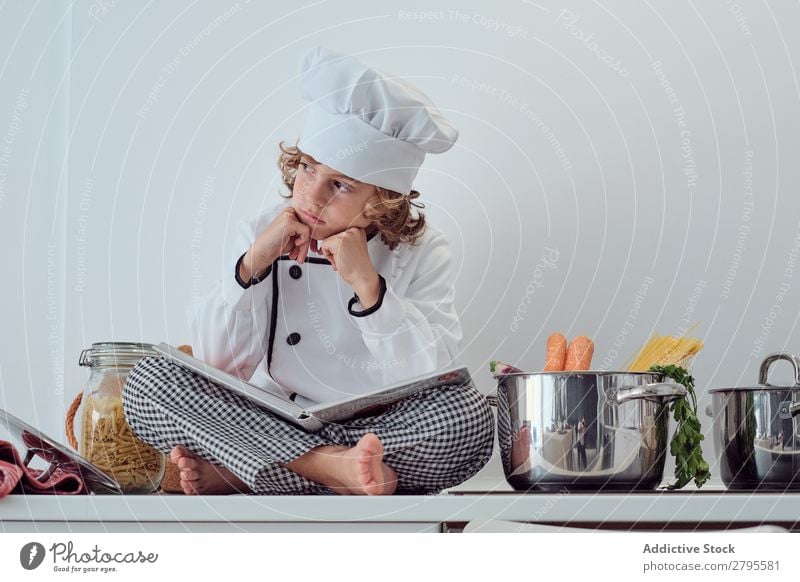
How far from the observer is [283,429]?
913 mm

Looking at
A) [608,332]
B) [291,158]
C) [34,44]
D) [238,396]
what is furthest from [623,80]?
[34,44]

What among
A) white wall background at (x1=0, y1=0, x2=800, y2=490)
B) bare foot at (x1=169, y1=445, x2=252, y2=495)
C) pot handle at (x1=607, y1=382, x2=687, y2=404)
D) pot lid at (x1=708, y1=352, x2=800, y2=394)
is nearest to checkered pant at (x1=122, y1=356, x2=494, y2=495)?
bare foot at (x1=169, y1=445, x2=252, y2=495)

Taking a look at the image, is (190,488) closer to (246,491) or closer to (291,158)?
(246,491)

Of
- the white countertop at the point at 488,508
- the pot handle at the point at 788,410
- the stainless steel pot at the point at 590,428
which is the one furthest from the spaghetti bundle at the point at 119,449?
the pot handle at the point at 788,410

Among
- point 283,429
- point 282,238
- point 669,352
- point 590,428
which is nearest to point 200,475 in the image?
point 283,429

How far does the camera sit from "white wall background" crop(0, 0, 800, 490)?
1207 millimetres

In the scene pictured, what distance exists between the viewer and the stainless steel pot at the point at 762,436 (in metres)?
0.87

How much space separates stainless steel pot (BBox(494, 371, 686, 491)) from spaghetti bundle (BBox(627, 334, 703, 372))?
0.08m

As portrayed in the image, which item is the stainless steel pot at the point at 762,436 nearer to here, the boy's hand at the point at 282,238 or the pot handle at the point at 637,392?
the pot handle at the point at 637,392

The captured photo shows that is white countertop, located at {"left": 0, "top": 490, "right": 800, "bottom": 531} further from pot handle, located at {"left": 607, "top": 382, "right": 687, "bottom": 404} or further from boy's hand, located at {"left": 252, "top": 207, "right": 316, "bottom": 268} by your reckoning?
boy's hand, located at {"left": 252, "top": 207, "right": 316, "bottom": 268}
